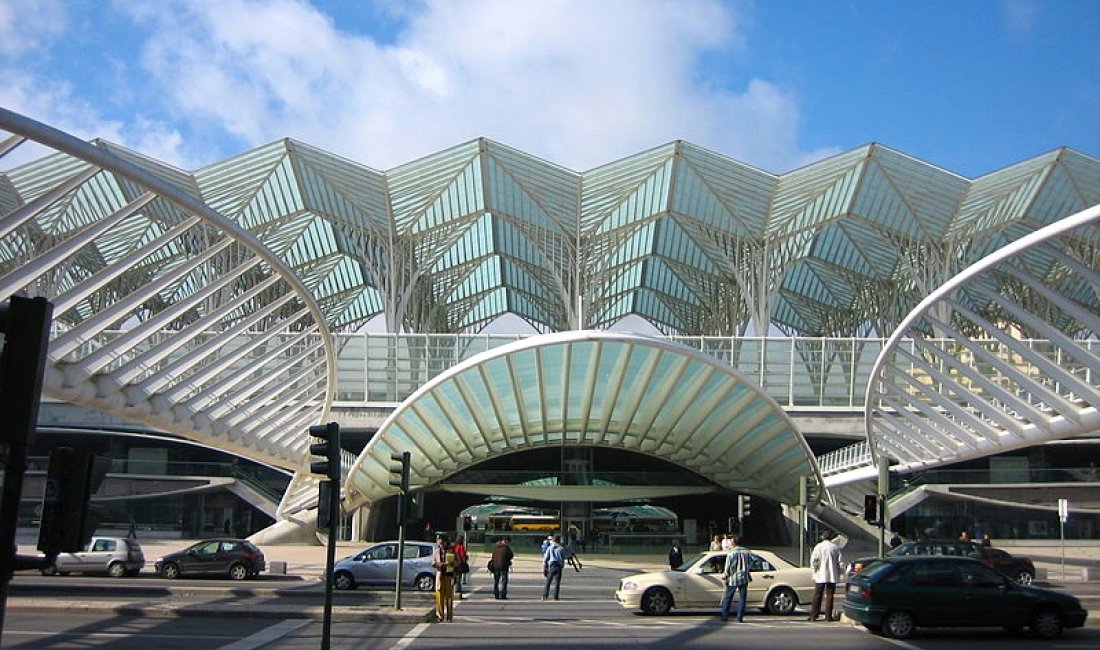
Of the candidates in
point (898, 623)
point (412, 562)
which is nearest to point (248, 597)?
point (412, 562)

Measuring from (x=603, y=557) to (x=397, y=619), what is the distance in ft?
92.0

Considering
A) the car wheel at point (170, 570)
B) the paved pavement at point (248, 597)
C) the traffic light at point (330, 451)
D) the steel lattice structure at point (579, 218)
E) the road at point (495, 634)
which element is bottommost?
the road at point (495, 634)


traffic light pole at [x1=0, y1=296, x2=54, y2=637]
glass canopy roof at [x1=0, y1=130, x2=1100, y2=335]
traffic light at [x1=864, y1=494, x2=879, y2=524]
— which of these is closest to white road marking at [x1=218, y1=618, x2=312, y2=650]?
traffic light pole at [x1=0, y1=296, x2=54, y2=637]

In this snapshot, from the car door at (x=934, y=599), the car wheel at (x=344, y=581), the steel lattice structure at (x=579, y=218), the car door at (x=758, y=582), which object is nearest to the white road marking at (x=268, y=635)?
the car wheel at (x=344, y=581)

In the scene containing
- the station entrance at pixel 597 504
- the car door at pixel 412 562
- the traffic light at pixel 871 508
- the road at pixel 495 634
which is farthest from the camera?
the station entrance at pixel 597 504

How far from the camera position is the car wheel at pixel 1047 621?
57.1 feet

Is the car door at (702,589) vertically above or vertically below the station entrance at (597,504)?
below

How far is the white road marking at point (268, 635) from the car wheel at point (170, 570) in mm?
12331

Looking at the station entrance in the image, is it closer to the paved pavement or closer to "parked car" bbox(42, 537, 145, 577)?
the paved pavement

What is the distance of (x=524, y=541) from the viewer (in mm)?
49031

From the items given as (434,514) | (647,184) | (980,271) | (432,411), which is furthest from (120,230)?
(980,271)

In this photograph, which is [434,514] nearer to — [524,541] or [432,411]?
[524,541]

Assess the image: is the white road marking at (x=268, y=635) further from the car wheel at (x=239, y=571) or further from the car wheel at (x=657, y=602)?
the car wheel at (x=239, y=571)

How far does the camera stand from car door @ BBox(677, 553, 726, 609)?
72.1 ft
